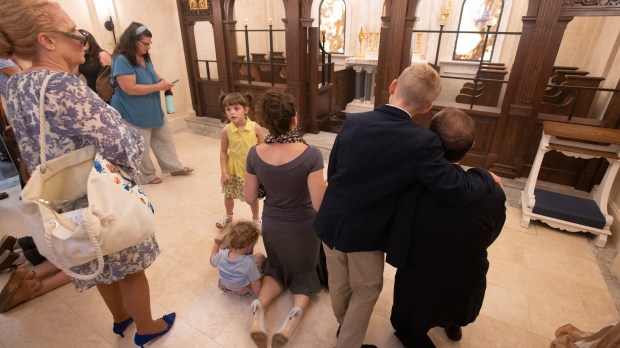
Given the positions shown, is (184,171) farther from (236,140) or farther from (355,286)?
(355,286)

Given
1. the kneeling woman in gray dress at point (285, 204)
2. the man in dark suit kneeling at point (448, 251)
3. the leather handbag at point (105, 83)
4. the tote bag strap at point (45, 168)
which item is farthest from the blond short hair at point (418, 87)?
the leather handbag at point (105, 83)

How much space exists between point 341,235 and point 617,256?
94.3 inches

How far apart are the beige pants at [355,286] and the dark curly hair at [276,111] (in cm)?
62

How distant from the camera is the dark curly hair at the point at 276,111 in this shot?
4.92 feet

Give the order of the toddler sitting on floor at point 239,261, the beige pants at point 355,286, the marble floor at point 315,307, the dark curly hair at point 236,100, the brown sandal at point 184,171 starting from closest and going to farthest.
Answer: the beige pants at point 355,286, the marble floor at point 315,307, the toddler sitting on floor at point 239,261, the dark curly hair at point 236,100, the brown sandal at point 184,171

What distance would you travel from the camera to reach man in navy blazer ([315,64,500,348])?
1.05 m

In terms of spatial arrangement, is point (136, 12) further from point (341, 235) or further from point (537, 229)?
point (537, 229)

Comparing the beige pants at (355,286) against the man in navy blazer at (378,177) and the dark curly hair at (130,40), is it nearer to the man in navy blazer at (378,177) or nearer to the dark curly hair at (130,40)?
the man in navy blazer at (378,177)

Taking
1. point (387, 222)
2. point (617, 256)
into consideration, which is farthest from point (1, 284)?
point (617, 256)

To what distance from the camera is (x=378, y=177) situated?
1130mm

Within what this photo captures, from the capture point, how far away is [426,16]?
6.54m

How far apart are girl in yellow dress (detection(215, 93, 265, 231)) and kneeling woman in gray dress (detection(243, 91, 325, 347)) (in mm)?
687

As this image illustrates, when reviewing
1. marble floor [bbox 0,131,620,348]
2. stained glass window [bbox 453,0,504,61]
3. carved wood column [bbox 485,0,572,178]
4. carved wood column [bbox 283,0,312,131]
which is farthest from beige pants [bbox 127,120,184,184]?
stained glass window [bbox 453,0,504,61]

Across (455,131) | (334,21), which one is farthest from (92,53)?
(334,21)
